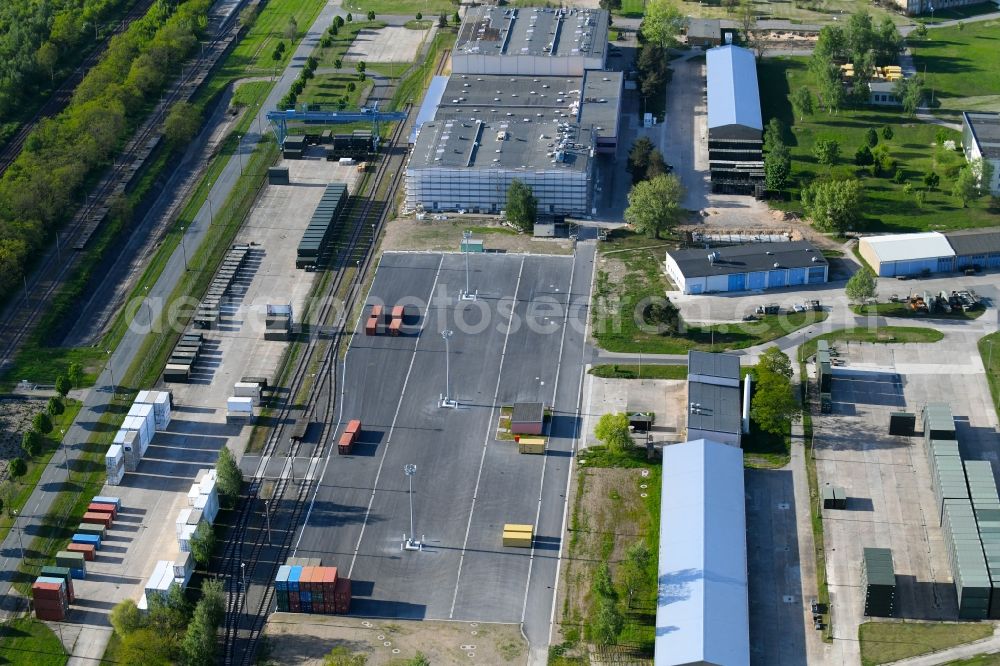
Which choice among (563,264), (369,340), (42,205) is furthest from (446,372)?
(42,205)

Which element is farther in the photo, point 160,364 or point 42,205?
point 42,205

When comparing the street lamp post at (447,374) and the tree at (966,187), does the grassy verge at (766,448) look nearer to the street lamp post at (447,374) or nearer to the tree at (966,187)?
the street lamp post at (447,374)

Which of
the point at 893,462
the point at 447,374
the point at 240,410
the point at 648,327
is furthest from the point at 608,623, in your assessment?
the point at 648,327

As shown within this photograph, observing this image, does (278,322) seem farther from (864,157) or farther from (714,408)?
(864,157)

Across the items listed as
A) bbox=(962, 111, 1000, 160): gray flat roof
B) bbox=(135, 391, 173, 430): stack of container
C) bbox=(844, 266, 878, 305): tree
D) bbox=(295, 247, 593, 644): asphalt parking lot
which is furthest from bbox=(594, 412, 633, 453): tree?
bbox=(962, 111, 1000, 160): gray flat roof

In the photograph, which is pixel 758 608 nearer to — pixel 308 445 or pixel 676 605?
pixel 676 605

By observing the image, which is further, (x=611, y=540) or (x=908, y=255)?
(x=908, y=255)
